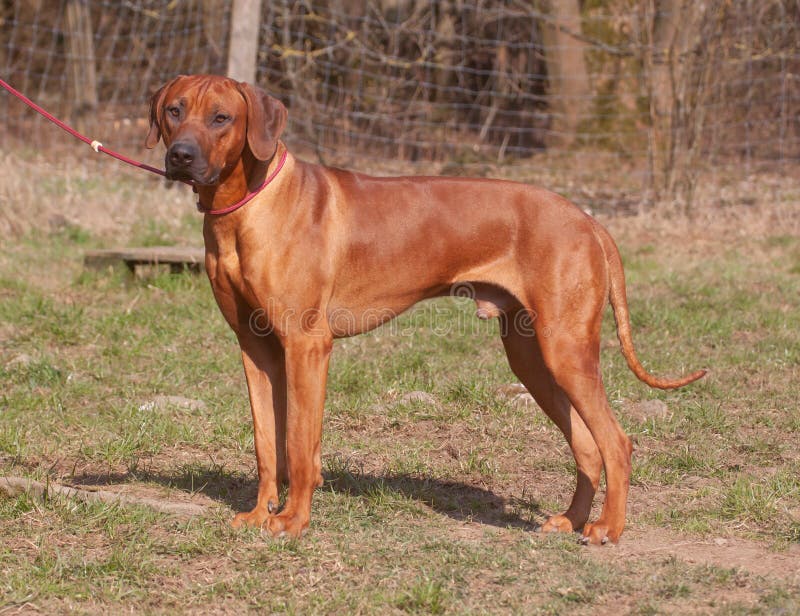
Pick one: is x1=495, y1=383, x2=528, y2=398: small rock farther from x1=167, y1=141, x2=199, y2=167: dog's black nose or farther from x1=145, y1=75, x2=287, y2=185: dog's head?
x1=167, y1=141, x2=199, y2=167: dog's black nose

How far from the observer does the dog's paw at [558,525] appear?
14.0 ft

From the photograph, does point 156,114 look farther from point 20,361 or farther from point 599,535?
point 20,361

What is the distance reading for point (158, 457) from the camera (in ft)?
16.6

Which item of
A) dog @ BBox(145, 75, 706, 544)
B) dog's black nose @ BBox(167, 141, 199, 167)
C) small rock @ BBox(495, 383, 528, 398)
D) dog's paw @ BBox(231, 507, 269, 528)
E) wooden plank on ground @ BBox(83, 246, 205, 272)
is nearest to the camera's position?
dog's black nose @ BBox(167, 141, 199, 167)

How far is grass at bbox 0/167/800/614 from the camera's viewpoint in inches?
140

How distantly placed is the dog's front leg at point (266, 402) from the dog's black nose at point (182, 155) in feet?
2.42

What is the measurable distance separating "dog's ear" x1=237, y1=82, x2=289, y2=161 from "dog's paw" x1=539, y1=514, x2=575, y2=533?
6.01ft

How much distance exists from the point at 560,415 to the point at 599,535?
60 centimetres

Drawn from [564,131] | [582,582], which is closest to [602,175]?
[564,131]

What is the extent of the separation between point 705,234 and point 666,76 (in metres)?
1.91

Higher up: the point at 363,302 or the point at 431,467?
the point at 363,302

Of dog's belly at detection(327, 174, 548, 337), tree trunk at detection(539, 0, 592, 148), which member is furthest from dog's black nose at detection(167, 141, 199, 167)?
tree trunk at detection(539, 0, 592, 148)

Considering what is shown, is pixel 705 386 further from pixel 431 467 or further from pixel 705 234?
pixel 705 234

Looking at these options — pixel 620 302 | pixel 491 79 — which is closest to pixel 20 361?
pixel 620 302
